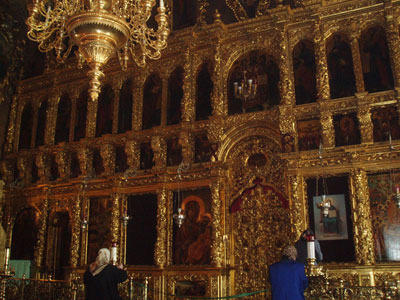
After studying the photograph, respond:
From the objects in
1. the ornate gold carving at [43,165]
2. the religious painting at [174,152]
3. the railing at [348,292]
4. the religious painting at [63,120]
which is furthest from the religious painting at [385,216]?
the ornate gold carving at [43,165]

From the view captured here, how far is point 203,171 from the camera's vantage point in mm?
12406

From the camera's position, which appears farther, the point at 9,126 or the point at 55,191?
the point at 9,126

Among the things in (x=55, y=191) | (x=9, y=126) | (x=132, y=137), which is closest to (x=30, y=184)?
(x=55, y=191)

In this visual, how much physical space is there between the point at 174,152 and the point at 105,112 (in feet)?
11.5

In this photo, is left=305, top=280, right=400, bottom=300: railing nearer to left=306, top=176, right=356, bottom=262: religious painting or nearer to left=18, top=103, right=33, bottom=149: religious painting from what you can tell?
left=306, top=176, right=356, bottom=262: religious painting

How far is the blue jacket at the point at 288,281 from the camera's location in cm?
536

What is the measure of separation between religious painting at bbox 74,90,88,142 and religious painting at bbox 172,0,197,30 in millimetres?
4293


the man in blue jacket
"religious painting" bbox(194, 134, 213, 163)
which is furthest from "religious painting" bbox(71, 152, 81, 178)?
the man in blue jacket

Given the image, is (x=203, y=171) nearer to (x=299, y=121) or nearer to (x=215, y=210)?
(x=215, y=210)

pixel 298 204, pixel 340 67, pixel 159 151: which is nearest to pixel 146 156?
pixel 159 151

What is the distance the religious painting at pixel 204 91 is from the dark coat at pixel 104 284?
25.7 ft

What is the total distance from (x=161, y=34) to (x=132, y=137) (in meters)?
6.38

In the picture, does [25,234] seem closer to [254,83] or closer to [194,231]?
[194,231]

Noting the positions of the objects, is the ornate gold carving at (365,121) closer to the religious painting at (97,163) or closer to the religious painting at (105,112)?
the religious painting at (105,112)
